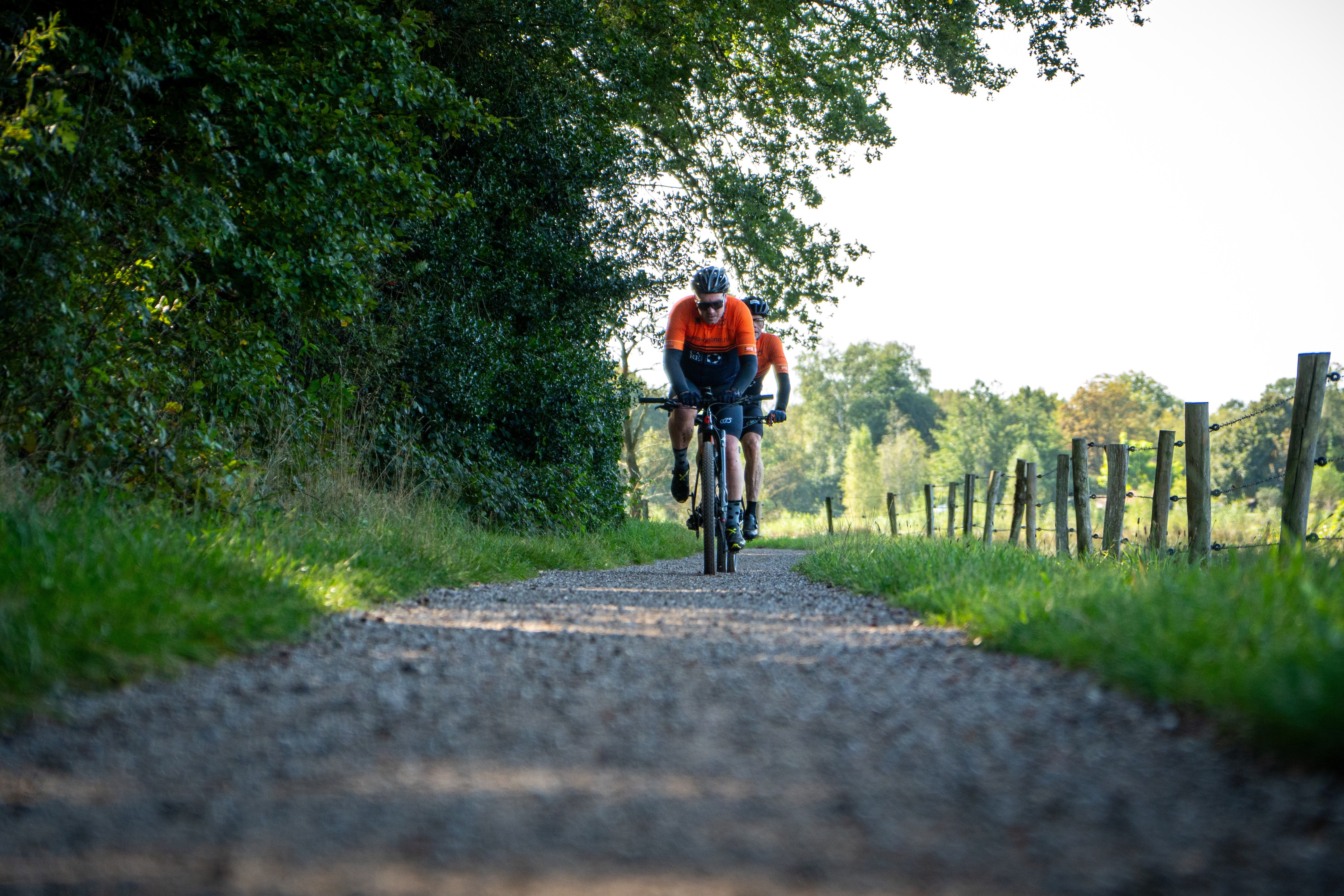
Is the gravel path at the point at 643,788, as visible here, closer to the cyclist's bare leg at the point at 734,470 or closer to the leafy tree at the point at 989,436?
the cyclist's bare leg at the point at 734,470

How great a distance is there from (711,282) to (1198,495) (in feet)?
13.5

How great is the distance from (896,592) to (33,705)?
14.5 ft

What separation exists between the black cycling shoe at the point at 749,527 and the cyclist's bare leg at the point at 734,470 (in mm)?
346

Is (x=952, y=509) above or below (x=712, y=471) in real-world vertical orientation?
below

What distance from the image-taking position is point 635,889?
5.51ft

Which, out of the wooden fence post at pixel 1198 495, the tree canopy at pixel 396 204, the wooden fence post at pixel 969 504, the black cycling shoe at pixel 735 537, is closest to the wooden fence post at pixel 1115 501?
the wooden fence post at pixel 1198 495

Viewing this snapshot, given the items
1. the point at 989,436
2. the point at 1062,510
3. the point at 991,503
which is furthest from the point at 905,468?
the point at 1062,510

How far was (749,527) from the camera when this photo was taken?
9055 mm

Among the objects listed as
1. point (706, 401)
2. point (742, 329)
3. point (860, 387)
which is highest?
point (860, 387)

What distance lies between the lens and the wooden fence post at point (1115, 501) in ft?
28.4

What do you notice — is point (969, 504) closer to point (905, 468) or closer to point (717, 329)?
point (717, 329)

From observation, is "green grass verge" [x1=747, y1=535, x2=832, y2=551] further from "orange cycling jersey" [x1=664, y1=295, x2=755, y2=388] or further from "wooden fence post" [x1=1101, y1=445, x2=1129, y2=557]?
"orange cycling jersey" [x1=664, y1=295, x2=755, y2=388]

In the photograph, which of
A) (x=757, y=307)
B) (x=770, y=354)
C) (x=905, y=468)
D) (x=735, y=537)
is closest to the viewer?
(x=735, y=537)

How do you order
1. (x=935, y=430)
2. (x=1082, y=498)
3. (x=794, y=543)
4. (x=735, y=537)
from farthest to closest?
1. (x=935, y=430)
2. (x=794, y=543)
3. (x=1082, y=498)
4. (x=735, y=537)
